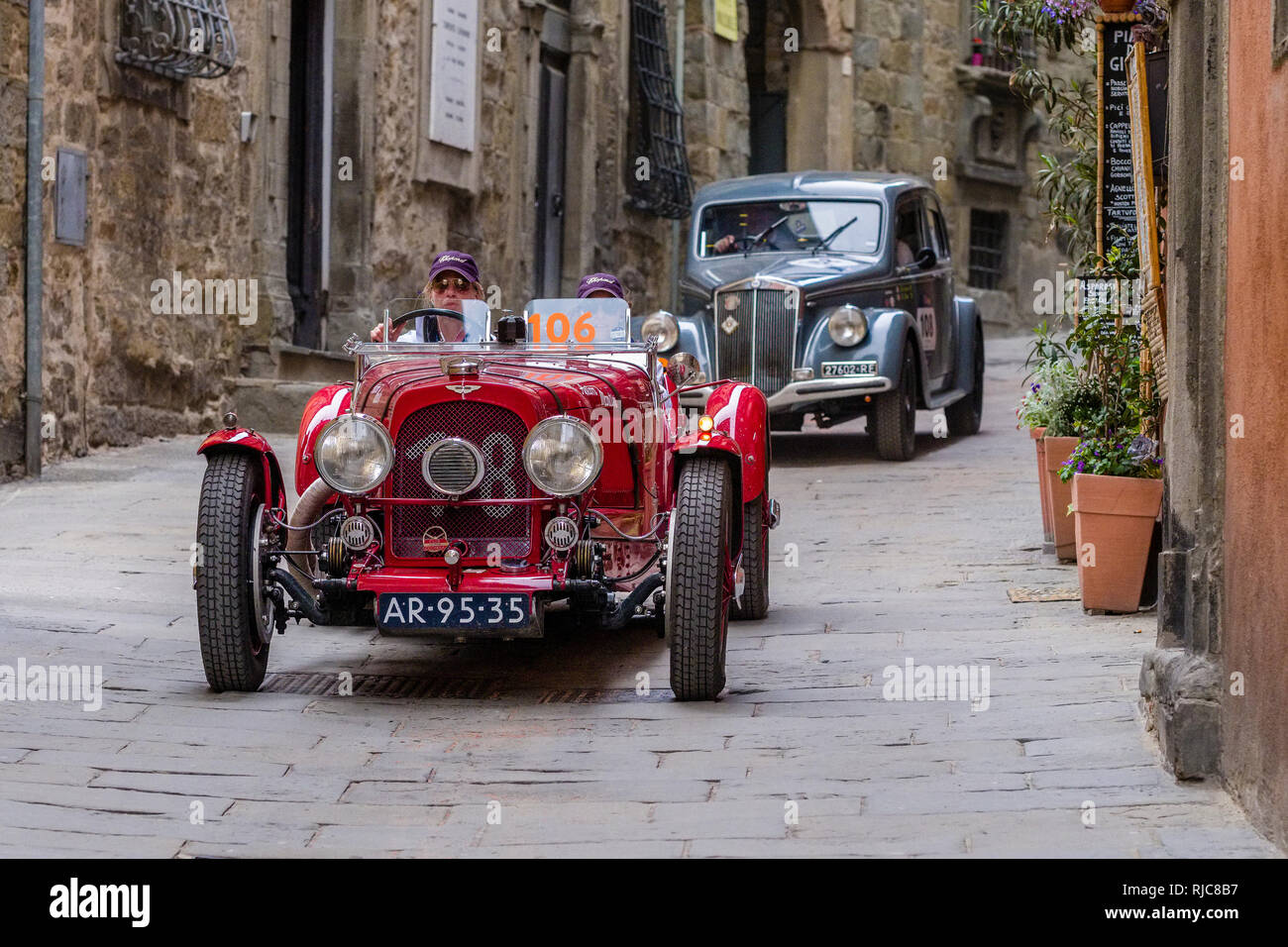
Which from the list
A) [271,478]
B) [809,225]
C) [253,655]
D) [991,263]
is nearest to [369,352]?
[271,478]

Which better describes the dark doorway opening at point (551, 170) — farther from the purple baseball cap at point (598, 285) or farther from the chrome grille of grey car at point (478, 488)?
the chrome grille of grey car at point (478, 488)

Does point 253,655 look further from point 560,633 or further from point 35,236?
point 35,236

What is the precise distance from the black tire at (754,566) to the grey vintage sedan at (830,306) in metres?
4.80

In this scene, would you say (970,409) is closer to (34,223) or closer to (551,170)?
(551,170)

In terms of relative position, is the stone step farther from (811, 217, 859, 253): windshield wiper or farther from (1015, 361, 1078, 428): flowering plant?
(1015, 361, 1078, 428): flowering plant

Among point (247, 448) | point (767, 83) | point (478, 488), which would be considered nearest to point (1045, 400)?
point (478, 488)

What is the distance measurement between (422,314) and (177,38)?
19.2 ft

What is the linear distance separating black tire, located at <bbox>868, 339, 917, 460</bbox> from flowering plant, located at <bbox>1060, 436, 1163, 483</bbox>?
5486 mm

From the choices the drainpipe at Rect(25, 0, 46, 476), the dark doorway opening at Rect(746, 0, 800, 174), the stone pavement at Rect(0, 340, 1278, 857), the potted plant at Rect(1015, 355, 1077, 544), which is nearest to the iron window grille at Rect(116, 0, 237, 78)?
the drainpipe at Rect(25, 0, 46, 476)

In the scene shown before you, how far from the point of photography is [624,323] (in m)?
7.30

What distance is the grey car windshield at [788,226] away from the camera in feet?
46.0

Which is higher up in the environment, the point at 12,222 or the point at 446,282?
the point at 12,222

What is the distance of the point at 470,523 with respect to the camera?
6242 mm

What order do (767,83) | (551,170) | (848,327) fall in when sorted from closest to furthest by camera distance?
(848,327), (551,170), (767,83)
